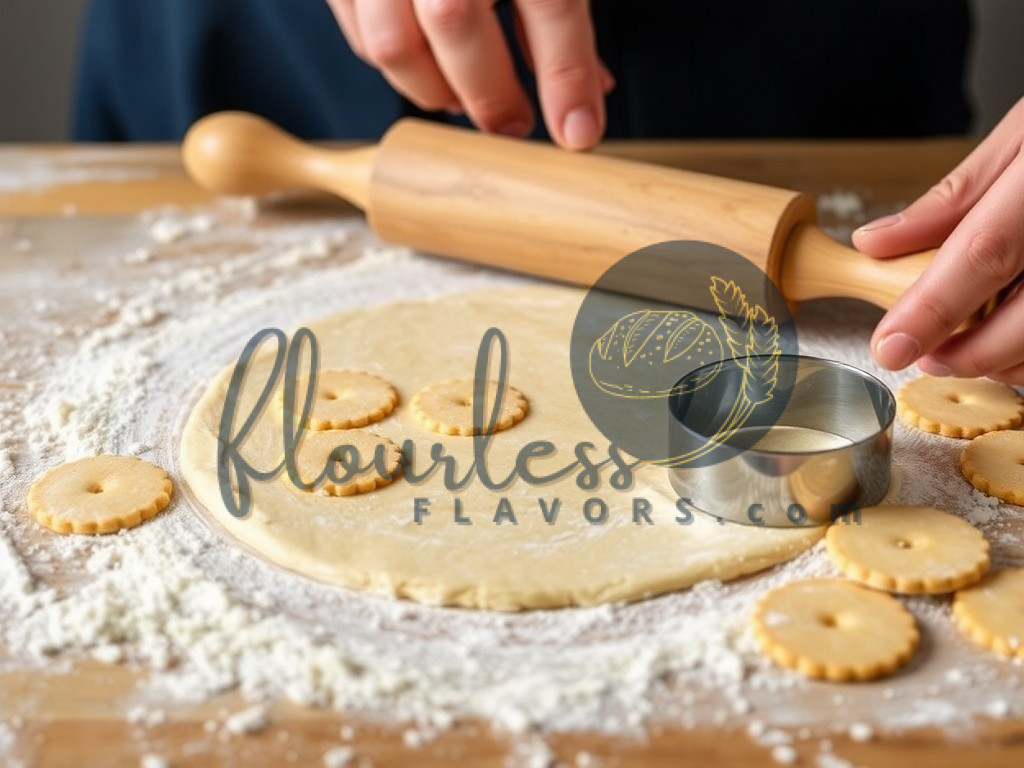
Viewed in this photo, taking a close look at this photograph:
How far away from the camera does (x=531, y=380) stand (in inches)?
59.4

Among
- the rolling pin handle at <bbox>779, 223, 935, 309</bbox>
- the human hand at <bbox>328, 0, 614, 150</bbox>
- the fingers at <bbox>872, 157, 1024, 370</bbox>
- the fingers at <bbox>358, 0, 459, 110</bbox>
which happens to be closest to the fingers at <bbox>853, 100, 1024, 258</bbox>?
the rolling pin handle at <bbox>779, 223, 935, 309</bbox>

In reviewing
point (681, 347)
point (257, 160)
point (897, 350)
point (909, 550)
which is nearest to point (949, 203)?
point (897, 350)

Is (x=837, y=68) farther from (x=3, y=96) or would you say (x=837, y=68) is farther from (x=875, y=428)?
(x=3, y=96)

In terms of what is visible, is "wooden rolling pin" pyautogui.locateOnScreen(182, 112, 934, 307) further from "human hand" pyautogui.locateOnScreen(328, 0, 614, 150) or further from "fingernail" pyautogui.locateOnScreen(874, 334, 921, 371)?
"fingernail" pyautogui.locateOnScreen(874, 334, 921, 371)

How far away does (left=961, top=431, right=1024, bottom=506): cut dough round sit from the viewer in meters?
1.26

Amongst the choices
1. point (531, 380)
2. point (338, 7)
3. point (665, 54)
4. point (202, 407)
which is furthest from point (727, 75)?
point (202, 407)

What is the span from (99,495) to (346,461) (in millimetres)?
286

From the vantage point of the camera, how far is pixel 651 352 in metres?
1.57

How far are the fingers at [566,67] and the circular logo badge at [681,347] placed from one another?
28 centimetres

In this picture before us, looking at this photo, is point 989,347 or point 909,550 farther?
point 989,347

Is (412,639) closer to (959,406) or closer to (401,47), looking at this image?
(959,406)

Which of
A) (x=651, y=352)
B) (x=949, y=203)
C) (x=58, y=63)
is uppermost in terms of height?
(x=949, y=203)

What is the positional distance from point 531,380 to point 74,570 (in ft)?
2.06

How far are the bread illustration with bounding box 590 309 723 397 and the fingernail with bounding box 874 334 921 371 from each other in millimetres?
273
